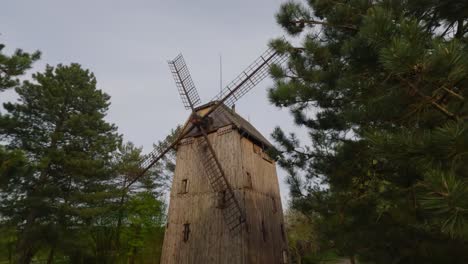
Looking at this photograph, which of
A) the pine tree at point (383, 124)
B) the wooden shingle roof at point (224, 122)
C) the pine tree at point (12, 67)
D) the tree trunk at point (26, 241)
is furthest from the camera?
the tree trunk at point (26, 241)

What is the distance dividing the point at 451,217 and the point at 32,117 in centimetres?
1971

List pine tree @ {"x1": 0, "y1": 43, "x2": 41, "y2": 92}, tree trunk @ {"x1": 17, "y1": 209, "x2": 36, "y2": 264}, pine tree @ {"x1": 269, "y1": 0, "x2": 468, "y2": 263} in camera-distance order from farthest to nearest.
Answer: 1. tree trunk @ {"x1": 17, "y1": 209, "x2": 36, "y2": 264}
2. pine tree @ {"x1": 0, "y1": 43, "x2": 41, "y2": 92}
3. pine tree @ {"x1": 269, "y1": 0, "x2": 468, "y2": 263}

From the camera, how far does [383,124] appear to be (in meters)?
3.75

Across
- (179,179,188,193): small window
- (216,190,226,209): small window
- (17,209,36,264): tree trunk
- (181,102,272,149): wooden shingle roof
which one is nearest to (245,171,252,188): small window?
(216,190,226,209): small window

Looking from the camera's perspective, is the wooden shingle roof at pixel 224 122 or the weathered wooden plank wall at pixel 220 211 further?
the wooden shingle roof at pixel 224 122

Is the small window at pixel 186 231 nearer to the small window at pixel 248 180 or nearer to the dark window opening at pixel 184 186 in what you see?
the dark window opening at pixel 184 186

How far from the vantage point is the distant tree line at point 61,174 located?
13.8 m

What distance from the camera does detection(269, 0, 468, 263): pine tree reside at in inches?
79.4

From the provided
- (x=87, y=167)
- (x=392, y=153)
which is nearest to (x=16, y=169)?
(x=87, y=167)

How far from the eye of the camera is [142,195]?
21031mm

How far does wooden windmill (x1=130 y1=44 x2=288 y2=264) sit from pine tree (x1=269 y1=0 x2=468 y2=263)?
476 centimetres

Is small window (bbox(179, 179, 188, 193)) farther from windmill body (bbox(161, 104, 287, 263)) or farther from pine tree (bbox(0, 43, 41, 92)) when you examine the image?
pine tree (bbox(0, 43, 41, 92))

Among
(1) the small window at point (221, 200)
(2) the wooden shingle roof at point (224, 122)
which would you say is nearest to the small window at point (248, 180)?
(1) the small window at point (221, 200)

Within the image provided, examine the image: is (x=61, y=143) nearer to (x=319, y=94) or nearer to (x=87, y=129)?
(x=87, y=129)
